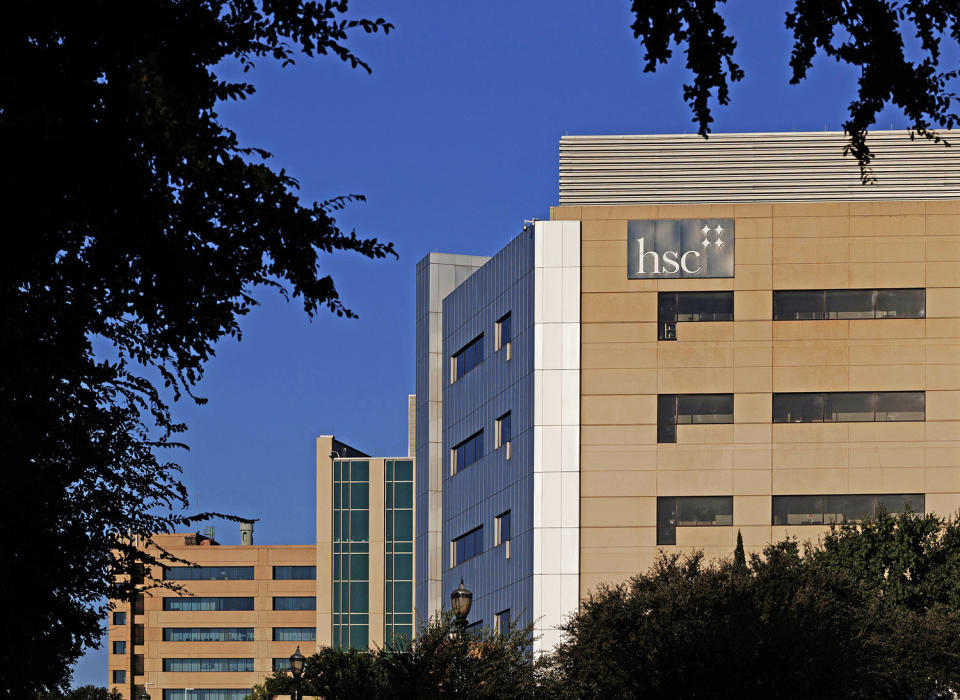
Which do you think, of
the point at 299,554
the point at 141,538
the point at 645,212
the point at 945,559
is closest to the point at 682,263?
the point at 645,212

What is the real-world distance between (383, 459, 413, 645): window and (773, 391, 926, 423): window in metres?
67.1

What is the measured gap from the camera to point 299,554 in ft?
607

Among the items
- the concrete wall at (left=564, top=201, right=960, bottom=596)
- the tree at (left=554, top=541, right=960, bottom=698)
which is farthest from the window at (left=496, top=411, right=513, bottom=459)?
the tree at (left=554, top=541, right=960, bottom=698)

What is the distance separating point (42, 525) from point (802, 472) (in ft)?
207

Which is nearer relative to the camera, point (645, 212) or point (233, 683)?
point (645, 212)

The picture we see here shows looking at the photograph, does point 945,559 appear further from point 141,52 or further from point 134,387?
point 141,52

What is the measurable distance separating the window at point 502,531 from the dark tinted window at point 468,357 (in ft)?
29.9

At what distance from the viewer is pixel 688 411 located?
7875 centimetres

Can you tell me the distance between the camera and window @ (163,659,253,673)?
18375cm

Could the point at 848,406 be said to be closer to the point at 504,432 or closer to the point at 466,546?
the point at 504,432

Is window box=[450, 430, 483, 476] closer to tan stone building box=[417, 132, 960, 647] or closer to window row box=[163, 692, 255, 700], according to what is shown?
tan stone building box=[417, 132, 960, 647]

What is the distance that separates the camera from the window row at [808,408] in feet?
254

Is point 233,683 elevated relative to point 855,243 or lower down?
lower down

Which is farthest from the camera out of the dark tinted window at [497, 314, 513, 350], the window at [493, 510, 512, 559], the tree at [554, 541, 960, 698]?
the dark tinted window at [497, 314, 513, 350]
